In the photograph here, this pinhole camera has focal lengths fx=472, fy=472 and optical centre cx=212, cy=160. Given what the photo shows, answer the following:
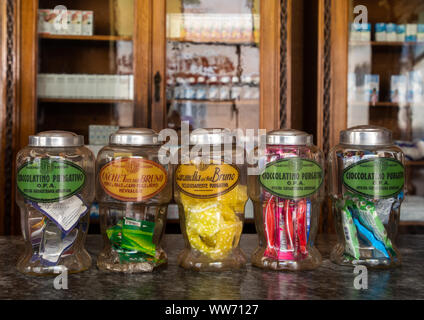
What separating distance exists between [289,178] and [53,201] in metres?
0.39

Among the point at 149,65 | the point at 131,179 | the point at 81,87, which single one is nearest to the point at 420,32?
the point at 149,65

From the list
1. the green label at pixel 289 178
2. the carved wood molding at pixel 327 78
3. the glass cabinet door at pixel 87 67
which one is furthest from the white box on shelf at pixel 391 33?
the green label at pixel 289 178

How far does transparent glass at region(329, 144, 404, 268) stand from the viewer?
2.67 feet

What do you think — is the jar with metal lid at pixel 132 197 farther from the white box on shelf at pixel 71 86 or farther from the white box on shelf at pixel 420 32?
the white box on shelf at pixel 420 32

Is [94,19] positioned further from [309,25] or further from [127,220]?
[127,220]

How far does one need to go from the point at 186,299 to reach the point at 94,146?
6.37 ft

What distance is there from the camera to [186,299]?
0.62 m

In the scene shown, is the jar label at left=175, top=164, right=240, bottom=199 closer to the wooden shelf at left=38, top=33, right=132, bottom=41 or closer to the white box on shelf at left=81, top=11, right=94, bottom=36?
the wooden shelf at left=38, top=33, right=132, bottom=41

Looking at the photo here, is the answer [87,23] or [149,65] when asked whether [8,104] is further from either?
[149,65]

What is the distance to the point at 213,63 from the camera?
2537 mm

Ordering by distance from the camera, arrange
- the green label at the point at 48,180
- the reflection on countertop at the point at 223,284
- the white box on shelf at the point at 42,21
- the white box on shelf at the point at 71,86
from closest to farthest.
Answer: the reflection on countertop at the point at 223,284 → the green label at the point at 48,180 → the white box on shelf at the point at 42,21 → the white box on shelf at the point at 71,86

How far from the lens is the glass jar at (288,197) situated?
0.79 metres

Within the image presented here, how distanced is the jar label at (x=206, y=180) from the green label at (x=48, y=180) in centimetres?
18

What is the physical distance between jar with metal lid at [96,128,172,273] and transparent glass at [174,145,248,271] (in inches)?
1.7
